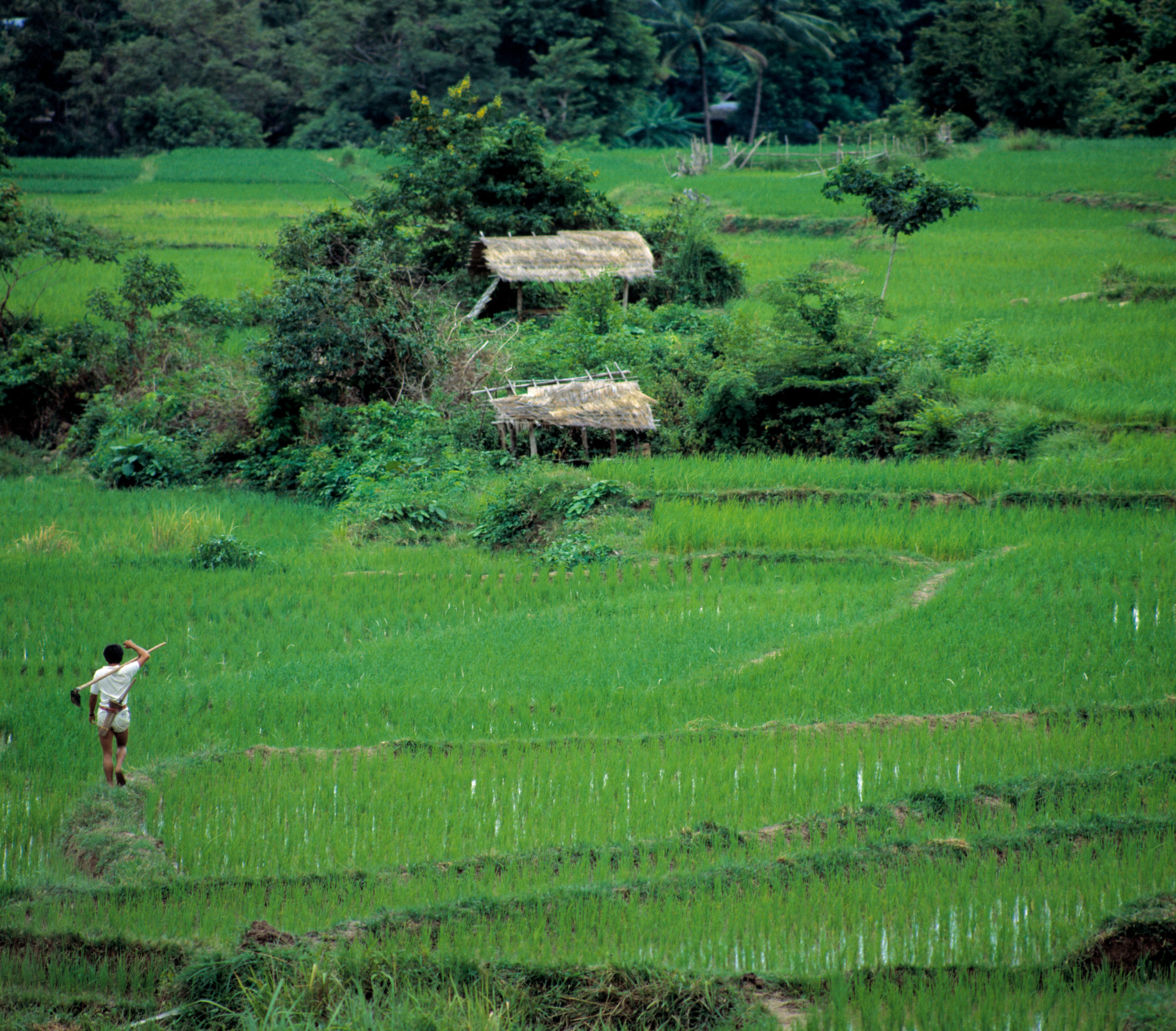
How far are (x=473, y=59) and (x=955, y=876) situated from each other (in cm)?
3815

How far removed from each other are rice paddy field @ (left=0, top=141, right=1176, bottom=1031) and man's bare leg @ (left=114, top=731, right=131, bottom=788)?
106 millimetres

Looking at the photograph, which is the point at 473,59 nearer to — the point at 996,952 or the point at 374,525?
the point at 374,525

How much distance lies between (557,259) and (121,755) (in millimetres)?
11707

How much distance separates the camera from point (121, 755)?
592 centimetres

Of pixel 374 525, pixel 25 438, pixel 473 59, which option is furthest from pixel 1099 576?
pixel 473 59

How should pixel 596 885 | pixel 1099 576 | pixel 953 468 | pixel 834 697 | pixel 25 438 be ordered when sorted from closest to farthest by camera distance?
pixel 596 885, pixel 834 697, pixel 1099 576, pixel 953 468, pixel 25 438

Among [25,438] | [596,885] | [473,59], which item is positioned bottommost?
[25,438]

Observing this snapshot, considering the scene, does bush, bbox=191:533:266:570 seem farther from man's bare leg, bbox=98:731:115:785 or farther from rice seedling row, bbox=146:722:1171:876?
man's bare leg, bbox=98:731:115:785

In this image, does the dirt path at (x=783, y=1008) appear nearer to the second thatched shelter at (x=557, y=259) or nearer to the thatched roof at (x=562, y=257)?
the second thatched shelter at (x=557, y=259)

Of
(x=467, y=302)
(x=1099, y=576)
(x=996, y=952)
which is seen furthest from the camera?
(x=467, y=302)

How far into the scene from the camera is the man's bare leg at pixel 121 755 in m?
5.89

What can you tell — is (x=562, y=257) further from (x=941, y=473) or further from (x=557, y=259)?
(x=941, y=473)

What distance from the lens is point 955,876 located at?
16.8 ft

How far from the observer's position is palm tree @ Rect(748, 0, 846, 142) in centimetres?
4003
